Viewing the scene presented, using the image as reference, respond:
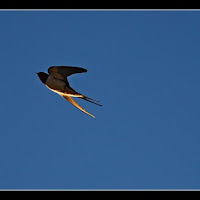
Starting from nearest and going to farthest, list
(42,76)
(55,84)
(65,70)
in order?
(65,70) < (55,84) < (42,76)

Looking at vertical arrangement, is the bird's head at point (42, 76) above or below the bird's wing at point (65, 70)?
below

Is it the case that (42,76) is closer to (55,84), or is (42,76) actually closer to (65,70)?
(55,84)

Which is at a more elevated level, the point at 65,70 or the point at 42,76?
the point at 65,70

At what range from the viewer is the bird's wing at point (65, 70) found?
45.7 ft

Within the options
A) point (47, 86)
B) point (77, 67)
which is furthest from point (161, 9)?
point (47, 86)

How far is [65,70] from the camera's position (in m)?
14.1

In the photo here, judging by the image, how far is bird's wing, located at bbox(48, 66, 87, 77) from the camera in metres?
13.9

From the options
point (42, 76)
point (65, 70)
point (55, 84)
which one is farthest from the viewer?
point (42, 76)

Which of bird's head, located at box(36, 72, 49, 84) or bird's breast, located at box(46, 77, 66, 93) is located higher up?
bird's head, located at box(36, 72, 49, 84)

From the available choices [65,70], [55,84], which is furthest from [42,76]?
[65,70]

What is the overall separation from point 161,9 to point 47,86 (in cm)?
358

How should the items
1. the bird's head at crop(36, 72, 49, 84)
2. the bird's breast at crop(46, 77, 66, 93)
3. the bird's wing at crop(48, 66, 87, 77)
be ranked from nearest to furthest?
the bird's wing at crop(48, 66, 87, 77) < the bird's breast at crop(46, 77, 66, 93) < the bird's head at crop(36, 72, 49, 84)

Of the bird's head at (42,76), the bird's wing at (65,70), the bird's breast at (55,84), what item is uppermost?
the bird's wing at (65,70)
